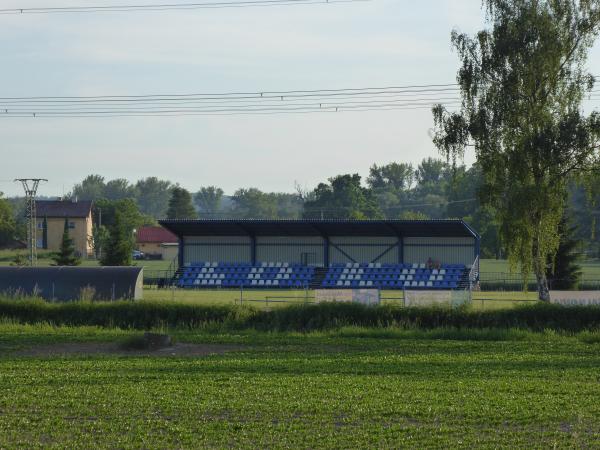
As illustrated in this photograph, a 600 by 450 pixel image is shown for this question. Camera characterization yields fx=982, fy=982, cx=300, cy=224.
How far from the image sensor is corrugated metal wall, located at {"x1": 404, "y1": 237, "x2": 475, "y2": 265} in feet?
211

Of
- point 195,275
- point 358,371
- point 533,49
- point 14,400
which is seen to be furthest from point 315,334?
point 195,275

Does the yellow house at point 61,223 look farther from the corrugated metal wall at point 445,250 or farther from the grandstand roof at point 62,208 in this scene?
the corrugated metal wall at point 445,250

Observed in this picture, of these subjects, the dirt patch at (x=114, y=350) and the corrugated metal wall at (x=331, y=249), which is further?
the corrugated metal wall at (x=331, y=249)

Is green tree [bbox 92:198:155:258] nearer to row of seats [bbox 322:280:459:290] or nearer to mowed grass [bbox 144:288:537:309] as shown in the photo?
row of seats [bbox 322:280:459:290]

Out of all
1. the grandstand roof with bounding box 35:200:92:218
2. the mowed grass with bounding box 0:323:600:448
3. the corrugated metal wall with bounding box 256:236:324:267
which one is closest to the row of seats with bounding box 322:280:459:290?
the corrugated metal wall with bounding box 256:236:324:267

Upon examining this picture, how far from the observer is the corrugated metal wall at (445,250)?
64.2 meters

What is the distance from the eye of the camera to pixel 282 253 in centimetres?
6838

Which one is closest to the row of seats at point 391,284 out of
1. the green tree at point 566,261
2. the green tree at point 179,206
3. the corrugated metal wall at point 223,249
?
the green tree at point 566,261

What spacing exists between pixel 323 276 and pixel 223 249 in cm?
843

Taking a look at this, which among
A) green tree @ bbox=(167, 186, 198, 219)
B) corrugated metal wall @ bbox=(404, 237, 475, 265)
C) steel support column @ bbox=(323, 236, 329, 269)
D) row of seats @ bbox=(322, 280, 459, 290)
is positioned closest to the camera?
row of seats @ bbox=(322, 280, 459, 290)

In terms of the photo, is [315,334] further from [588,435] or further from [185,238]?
[185,238]

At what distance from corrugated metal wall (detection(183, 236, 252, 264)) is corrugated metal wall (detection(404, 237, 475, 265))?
1163 centimetres

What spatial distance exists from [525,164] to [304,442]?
30.2 meters

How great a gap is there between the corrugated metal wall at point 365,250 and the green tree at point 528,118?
2249 cm
